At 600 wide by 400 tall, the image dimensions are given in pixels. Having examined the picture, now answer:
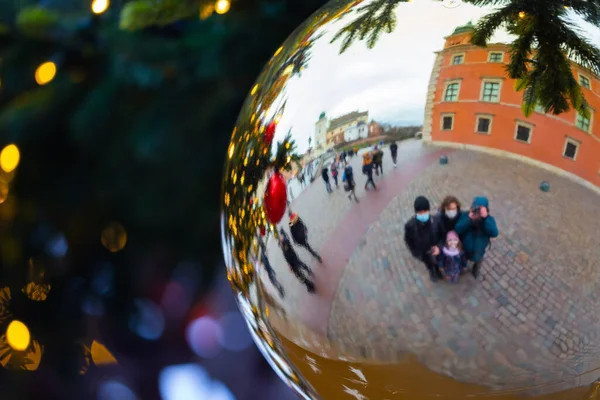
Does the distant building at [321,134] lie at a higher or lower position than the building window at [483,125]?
lower

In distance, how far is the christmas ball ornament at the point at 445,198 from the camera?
0.89 ft

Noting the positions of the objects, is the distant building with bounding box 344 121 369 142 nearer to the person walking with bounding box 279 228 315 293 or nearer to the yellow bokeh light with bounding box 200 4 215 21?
the person walking with bounding box 279 228 315 293

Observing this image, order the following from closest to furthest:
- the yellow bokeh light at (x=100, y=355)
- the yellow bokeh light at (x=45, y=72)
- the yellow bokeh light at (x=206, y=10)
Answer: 1. the yellow bokeh light at (x=206, y=10)
2. the yellow bokeh light at (x=45, y=72)
3. the yellow bokeh light at (x=100, y=355)

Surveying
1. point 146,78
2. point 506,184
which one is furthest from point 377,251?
point 146,78

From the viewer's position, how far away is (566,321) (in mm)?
291

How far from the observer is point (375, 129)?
0.94 ft

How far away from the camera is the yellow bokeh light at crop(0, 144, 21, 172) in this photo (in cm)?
70

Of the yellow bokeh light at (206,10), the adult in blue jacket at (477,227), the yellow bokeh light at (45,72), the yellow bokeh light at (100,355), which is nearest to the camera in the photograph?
the adult in blue jacket at (477,227)

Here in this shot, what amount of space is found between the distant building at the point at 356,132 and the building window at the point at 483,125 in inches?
2.2

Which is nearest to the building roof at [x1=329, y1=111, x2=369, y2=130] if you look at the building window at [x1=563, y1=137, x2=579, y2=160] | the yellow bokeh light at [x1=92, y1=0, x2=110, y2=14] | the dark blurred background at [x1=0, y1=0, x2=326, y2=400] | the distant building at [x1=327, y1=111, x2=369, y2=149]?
the distant building at [x1=327, y1=111, x2=369, y2=149]

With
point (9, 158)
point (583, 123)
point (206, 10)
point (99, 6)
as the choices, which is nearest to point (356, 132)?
point (583, 123)

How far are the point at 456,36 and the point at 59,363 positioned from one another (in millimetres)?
751

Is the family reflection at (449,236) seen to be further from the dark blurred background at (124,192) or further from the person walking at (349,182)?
the dark blurred background at (124,192)

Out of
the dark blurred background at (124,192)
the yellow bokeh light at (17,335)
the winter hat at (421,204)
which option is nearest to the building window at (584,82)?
the winter hat at (421,204)
